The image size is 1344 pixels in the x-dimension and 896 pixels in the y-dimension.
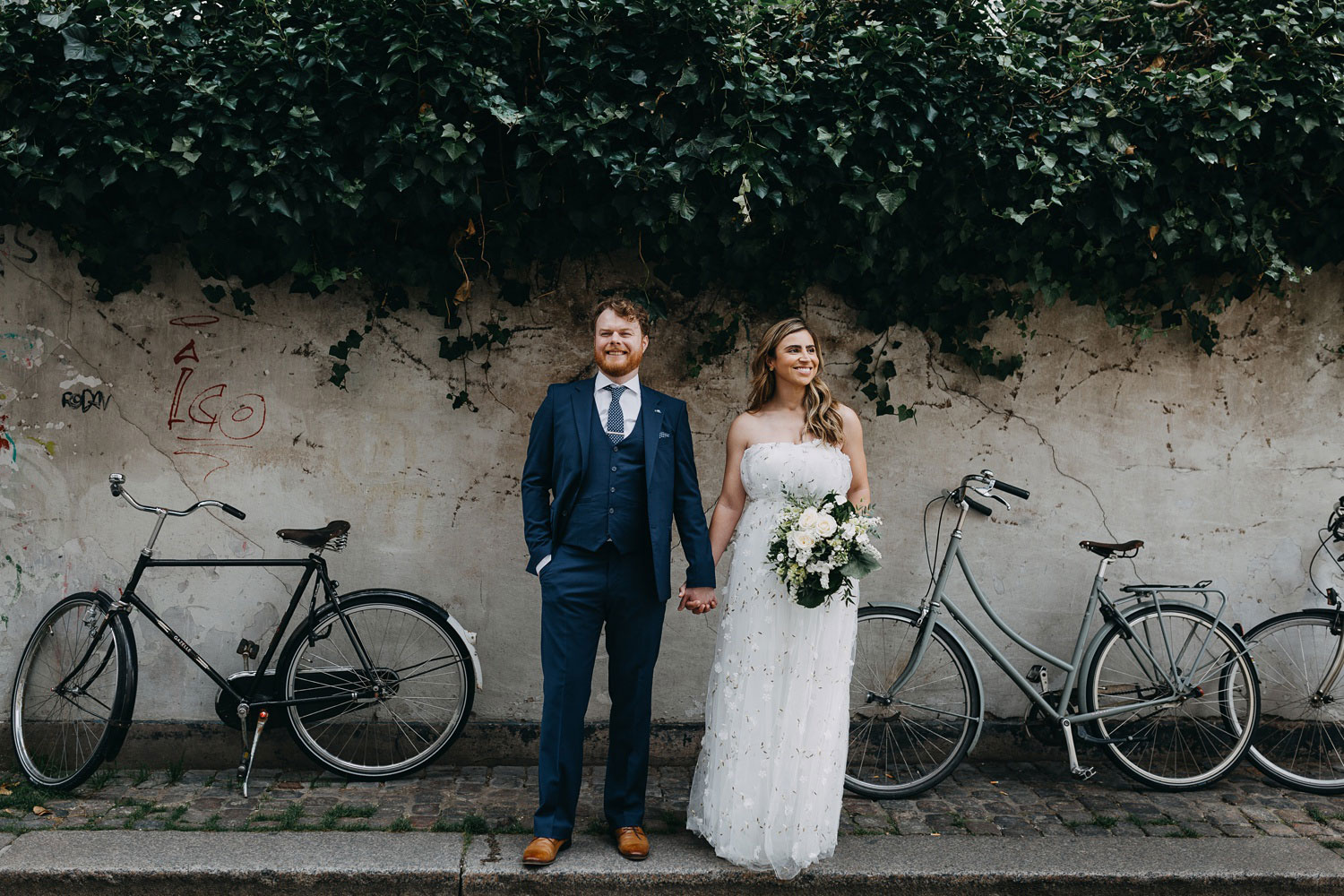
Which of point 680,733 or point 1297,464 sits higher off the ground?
point 1297,464

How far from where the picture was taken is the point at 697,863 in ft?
13.2

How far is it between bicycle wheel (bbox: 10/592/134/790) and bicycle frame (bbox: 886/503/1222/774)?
3939mm

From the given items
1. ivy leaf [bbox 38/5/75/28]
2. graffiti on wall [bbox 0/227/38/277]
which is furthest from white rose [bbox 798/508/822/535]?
graffiti on wall [bbox 0/227/38/277]

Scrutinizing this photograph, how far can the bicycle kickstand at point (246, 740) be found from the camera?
465 centimetres

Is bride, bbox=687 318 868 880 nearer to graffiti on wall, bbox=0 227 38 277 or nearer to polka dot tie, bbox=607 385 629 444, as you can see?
polka dot tie, bbox=607 385 629 444

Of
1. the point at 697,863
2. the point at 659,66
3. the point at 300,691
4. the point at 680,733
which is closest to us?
the point at 697,863

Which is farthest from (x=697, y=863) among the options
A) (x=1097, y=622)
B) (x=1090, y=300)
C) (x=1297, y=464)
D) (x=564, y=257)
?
(x=1297, y=464)

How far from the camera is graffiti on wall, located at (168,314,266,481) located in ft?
16.4

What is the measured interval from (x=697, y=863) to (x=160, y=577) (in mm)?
3164

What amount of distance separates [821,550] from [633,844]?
4.92ft

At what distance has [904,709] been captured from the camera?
4.98m

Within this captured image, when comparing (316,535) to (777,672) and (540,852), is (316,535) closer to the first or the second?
(540,852)

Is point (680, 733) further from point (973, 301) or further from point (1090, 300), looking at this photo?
point (1090, 300)

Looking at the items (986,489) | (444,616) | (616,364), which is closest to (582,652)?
(444,616)
